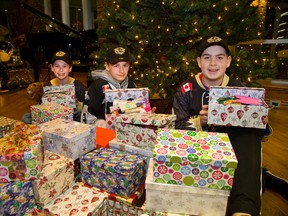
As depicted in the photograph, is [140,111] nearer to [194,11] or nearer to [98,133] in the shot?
[98,133]

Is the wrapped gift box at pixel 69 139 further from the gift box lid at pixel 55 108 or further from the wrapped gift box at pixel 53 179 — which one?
the gift box lid at pixel 55 108

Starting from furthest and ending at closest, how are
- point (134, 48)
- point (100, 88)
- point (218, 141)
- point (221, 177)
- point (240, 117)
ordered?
point (134, 48) < point (100, 88) < point (240, 117) < point (218, 141) < point (221, 177)

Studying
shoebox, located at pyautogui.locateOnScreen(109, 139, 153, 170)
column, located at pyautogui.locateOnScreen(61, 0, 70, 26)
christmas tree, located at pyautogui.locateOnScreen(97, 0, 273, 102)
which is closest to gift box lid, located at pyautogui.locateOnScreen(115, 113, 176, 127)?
shoebox, located at pyautogui.locateOnScreen(109, 139, 153, 170)

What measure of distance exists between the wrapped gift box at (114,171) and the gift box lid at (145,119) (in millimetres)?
175

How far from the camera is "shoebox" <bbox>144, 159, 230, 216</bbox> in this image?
908mm

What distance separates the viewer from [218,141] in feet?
3.22

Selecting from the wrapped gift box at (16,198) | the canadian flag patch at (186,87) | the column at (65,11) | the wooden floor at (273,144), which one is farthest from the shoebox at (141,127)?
the column at (65,11)

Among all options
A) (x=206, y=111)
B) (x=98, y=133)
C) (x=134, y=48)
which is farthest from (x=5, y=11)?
(x=206, y=111)

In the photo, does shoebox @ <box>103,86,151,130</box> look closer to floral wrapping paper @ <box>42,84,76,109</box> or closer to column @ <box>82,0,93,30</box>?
floral wrapping paper @ <box>42,84,76,109</box>

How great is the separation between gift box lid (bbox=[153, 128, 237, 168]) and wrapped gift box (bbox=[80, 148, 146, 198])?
0.22 meters

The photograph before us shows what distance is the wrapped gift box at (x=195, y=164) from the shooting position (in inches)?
33.9

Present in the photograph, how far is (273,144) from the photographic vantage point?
104 inches

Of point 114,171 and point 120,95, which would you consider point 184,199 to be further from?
point 120,95

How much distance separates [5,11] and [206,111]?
7.96 metres
